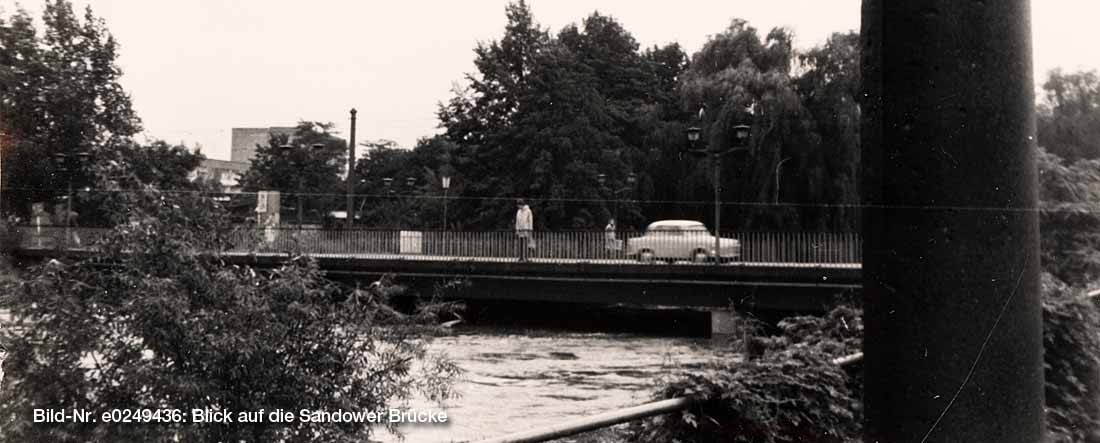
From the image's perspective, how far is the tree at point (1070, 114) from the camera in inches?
314

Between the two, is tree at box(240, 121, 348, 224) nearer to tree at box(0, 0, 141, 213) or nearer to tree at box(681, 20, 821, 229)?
tree at box(681, 20, 821, 229)

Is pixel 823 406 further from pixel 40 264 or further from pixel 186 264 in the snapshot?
pixel 40 264

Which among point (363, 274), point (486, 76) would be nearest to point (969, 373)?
point (363, 274)

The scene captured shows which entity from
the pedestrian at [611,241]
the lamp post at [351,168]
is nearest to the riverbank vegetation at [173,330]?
the pedestrian at [611,241]

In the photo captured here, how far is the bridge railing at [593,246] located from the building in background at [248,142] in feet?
23.1

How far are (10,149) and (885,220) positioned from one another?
231 inches

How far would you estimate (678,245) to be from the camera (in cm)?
2909

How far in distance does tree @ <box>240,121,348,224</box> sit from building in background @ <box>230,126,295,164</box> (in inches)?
24.9

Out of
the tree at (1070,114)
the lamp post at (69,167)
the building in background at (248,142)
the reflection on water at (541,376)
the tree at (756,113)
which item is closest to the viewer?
the lamp post at (69,167)

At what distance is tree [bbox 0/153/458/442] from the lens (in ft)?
14.4

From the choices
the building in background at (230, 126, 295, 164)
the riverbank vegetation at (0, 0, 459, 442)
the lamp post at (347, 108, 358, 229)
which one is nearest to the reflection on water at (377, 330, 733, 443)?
the riverbank vegetation at (0, 0, 459, 442)

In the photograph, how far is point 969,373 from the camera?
4.17 feet

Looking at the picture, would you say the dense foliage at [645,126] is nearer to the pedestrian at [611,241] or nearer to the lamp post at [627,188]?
the lamp post at [627,188]

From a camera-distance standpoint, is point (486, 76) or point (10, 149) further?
point (486, 76)
